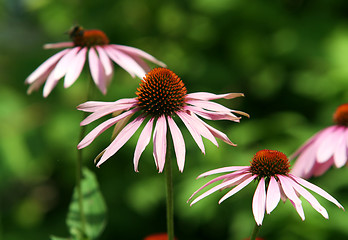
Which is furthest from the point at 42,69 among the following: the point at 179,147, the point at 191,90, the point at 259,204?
the point at 191,90

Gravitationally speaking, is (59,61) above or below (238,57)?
below

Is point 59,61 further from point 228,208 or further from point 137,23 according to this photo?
point 137,23

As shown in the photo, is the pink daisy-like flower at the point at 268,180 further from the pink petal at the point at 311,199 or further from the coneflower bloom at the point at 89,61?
the coneflower bloom at the point at 89,61

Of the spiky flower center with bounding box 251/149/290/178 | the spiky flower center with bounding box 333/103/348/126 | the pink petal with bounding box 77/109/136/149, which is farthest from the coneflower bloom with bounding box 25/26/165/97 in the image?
the spiky flower center with bounding box 333/103/348/126

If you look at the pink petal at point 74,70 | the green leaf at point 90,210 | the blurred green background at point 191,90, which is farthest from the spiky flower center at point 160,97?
the blurred green background at point 191,90

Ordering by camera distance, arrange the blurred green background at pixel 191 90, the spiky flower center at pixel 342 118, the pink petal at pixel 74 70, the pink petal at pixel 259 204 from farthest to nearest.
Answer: the blurred green background at pixel 191 90, the spiky flower center at pixel 342 118, the pink petal at pixel 74 70, the pink petal at pixel 259 204

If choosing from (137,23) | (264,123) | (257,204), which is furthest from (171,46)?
(257,204)
